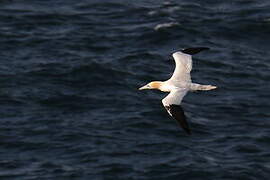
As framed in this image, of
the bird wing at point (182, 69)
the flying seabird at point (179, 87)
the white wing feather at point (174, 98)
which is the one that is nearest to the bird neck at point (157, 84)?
the flying seabird at point (179, 87)

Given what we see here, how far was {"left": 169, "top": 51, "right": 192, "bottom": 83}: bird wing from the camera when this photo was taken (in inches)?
1437

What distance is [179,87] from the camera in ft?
116

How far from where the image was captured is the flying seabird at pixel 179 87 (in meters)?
34.0

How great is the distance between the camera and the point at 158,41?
2147 inches

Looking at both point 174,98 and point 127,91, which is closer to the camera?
point 174,98

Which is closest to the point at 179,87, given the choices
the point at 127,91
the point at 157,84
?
the point at 157,84

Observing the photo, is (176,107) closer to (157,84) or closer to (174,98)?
(174,98)

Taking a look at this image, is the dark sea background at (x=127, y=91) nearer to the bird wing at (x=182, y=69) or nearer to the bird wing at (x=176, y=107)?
the bird wing at (x=182, y=69)

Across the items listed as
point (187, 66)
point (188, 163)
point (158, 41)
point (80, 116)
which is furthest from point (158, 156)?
point (158, 41)

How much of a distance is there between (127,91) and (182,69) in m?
12.3

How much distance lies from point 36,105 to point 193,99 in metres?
8.41

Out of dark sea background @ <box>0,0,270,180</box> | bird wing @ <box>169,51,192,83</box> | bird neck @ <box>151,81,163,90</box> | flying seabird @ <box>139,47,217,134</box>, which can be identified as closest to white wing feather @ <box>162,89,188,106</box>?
flying seabird @ <box>139,47,217,134</box>

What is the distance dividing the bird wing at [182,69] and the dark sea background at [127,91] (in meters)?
7.53

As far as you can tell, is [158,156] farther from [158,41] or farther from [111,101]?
[158,41]
